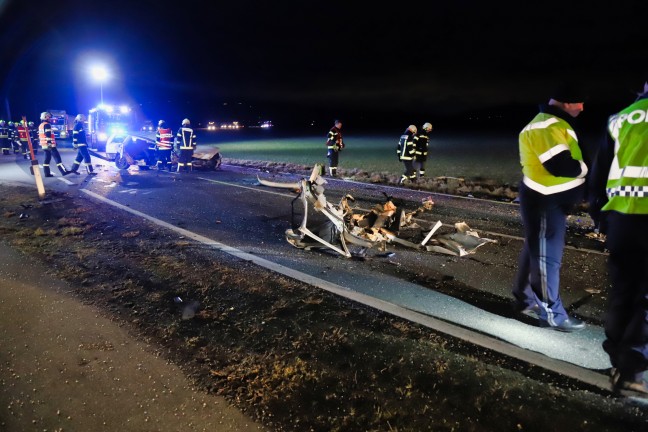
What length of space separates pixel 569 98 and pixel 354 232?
3171mm

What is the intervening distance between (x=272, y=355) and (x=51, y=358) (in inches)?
66.8

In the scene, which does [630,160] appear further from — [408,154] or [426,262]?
[408,154]

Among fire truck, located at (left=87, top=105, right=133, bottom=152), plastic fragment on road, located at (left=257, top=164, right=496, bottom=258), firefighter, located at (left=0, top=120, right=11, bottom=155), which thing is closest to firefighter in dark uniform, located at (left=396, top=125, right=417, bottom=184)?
plastic fragment on road, located at (left=257, top=164, right=496, bottom=258)

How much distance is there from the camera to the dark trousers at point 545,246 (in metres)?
3.20

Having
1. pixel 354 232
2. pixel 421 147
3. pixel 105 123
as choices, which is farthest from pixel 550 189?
pixel 105 123

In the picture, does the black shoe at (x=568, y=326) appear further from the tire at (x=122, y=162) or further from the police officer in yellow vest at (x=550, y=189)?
the tire at (x=122, y=162)

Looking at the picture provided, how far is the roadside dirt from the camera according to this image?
95.0 inches

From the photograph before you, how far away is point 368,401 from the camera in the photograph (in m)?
2.56

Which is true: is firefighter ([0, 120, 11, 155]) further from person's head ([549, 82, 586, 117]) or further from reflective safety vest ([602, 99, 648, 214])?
reflective safety vest ([602, 99, 648, 214])

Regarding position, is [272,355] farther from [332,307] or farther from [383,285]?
[383,285]

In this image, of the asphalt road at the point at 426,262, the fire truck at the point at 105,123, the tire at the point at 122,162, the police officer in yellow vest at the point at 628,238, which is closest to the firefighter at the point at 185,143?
the tire at the point at 122,162

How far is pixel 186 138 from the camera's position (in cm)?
1384

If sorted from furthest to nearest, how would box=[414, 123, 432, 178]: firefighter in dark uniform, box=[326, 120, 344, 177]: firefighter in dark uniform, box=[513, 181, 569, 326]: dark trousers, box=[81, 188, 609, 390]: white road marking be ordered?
box=[326, 120, 344, 177]: firefighter in dark uniform, box=[414, 123, 432, 178]: firefighter in dark uniform, box=[513, 181, 569, 326]: dark trousers, box=[81, 188, 609, 390]: white road marking

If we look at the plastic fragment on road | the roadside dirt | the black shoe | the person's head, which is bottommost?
the roadside dirt
